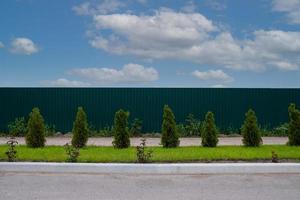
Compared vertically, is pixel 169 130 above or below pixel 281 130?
above

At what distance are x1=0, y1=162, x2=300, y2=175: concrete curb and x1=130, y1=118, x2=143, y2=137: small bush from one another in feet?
29.7

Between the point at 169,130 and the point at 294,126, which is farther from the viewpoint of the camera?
the point at 294,126

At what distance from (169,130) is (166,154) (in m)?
1.76

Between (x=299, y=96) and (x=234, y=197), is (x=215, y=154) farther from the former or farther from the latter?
(x=299, y=96)

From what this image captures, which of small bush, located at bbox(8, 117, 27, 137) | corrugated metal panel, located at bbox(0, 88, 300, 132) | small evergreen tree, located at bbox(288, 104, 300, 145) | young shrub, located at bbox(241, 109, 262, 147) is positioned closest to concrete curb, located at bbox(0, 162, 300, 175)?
young shrub, located at bbox(241, 109, 262, 147)

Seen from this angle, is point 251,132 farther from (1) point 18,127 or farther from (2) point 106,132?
(1) point 18,127

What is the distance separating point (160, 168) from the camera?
10406 millimetres

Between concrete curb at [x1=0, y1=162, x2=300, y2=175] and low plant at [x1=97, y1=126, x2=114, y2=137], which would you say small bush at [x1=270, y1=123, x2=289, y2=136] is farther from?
concrete curb at [x1=0, y1=162, x2=300, y2=175]

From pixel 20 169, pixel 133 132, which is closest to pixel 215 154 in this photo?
pixel 20 169

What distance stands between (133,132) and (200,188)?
1097 centimetres

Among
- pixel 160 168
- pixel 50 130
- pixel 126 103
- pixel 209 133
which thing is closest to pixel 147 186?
pixel 160 168

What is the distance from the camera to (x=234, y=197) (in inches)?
319

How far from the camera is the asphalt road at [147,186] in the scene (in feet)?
26.8

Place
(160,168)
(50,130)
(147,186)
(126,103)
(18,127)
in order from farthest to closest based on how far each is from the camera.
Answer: (126,103) → (50,130) → (18,127) → (160,168) → (147,186)
